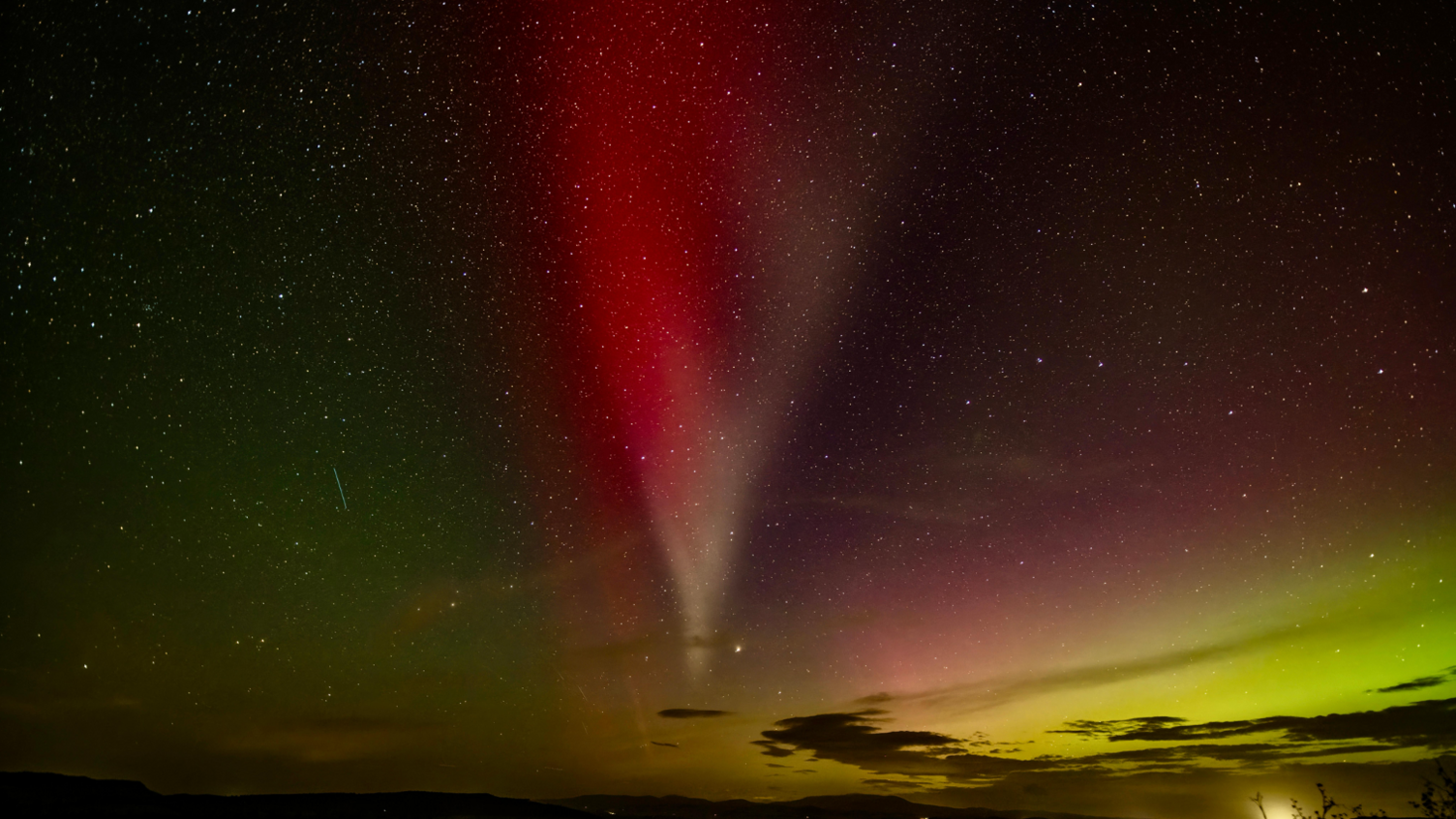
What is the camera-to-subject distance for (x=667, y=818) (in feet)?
611

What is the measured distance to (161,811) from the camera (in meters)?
77.6

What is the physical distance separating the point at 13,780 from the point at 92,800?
7.04m

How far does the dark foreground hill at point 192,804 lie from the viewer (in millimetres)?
72625

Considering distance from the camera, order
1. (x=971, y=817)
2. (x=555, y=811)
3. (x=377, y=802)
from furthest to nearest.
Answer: (x=971, y=817), (x=555, y=811), (x=377, y=802)

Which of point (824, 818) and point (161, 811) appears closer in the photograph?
point (161, 811)

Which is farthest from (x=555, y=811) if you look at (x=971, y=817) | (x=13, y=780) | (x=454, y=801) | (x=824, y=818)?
(x=971, y=817)

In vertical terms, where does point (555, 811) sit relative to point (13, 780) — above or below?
below

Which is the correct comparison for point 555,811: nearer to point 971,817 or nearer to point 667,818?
point 667,818

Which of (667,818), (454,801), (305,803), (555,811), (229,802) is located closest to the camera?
(229,802)

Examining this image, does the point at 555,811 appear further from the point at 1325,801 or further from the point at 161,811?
the point at 1325,801

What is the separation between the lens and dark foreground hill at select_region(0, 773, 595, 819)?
7262cm

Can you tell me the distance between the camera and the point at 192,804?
83000 millimetres

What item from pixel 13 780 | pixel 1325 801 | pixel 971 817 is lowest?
pixel 971 817

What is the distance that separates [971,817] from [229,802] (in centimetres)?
17365
